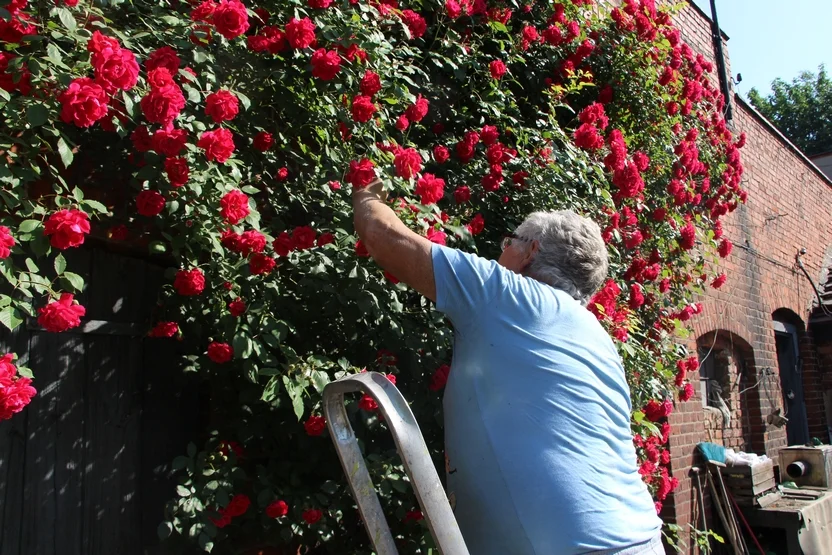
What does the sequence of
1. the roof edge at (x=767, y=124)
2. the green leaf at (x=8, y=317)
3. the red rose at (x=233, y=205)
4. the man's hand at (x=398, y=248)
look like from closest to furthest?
the green leaf at (x=8, y=317)
the man's hand at (x=398, y=248)
the red rose at (x=233, y=205)
the roof edge at (x=767, y=124)

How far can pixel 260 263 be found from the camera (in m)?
2.31

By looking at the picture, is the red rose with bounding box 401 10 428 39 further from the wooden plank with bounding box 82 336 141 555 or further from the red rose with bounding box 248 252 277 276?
the wooden plank with bounding box 82 336 141 555

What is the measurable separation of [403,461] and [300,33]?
1.62 meters

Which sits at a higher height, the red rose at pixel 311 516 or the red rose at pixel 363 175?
the red rose at pixel 363 175

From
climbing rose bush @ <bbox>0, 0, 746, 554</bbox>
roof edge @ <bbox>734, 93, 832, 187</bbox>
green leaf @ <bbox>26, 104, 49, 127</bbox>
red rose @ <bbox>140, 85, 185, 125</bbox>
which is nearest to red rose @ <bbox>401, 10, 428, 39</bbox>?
climbing rose bush @ <bbox>0, 0, 746, 554</bbox>

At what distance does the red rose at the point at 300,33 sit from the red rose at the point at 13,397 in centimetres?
139

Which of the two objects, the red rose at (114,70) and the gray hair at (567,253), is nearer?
the red rose at (114,70)

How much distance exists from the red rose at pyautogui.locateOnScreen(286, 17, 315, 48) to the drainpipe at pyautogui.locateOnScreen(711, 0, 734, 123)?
6717 mm

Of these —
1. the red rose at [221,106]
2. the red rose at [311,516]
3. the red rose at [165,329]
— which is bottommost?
the red rose at [311,516]

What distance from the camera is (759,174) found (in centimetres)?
883

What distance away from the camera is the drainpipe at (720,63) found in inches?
319

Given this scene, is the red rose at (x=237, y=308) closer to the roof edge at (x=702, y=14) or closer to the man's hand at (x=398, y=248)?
the man's hand at (x=398, y=248)

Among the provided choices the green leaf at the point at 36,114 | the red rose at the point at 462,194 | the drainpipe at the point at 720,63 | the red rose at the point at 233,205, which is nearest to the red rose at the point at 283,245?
the red rose at the point at 233,205

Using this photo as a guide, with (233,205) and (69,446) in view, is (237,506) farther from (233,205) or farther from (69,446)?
(233,205)
